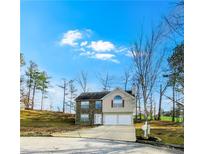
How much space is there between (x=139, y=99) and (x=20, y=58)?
1197 mm

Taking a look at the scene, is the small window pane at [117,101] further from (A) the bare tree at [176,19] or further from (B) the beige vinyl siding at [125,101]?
(A) the bare tree at [176,19]

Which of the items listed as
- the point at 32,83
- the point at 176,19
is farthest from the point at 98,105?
the point at 176,19

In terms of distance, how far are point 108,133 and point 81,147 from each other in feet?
1.04

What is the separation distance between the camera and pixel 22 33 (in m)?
3.06

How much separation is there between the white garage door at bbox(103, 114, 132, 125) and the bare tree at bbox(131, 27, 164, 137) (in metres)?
0.18

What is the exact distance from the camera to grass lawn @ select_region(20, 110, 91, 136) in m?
3.08

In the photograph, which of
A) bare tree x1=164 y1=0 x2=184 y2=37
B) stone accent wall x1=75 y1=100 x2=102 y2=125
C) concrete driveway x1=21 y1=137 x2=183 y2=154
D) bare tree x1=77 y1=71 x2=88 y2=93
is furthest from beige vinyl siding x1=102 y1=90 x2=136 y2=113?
bare tree x1=164 y1=0 x2=184 y2=37

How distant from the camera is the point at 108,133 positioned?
3.25m

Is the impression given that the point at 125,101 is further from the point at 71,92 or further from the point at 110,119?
the point at 71,92

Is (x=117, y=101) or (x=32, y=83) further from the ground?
(x=32, y=83)

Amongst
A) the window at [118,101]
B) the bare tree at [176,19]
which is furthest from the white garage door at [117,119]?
the bare tree at [176,19]

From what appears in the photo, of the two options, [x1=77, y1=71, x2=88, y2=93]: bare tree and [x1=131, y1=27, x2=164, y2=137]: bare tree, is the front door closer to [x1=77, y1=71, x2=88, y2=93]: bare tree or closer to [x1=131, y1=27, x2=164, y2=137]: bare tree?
[x1=77, y1=71, x2=88, y2=93]: bare tree
